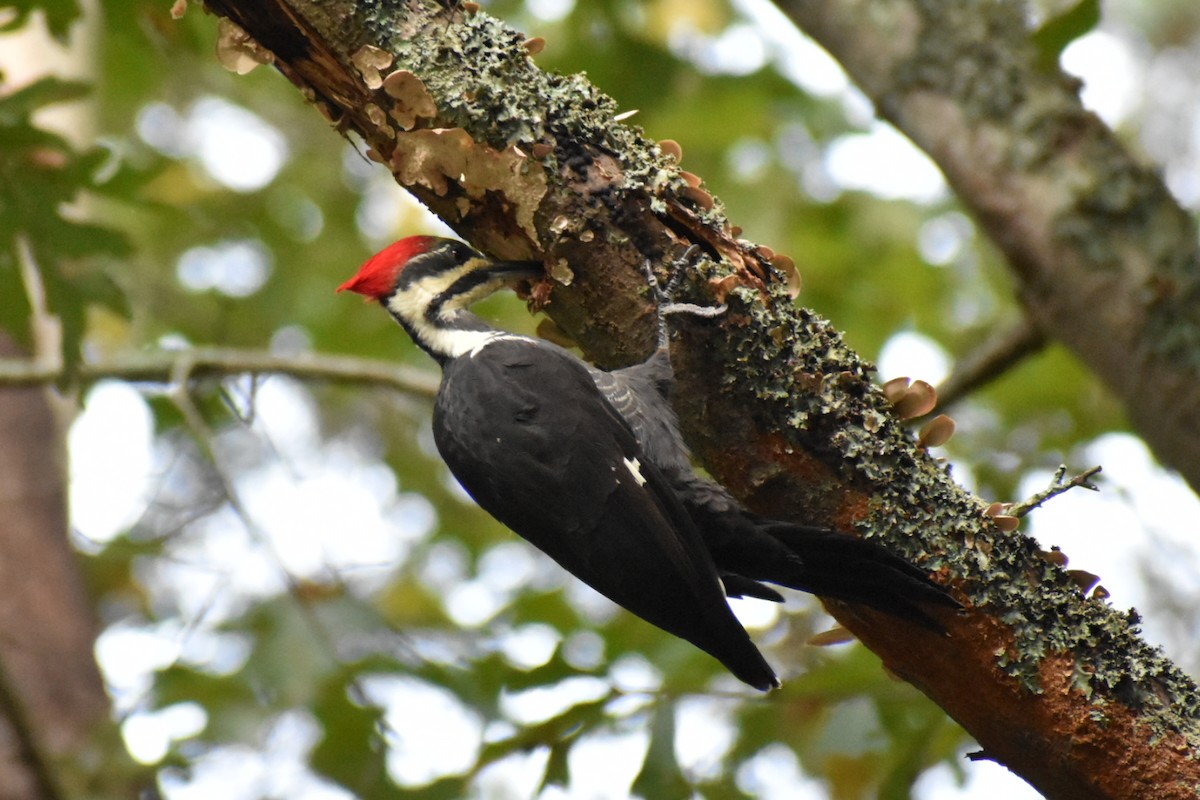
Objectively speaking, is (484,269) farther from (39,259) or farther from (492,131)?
(39,259)

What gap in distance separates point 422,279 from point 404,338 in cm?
241

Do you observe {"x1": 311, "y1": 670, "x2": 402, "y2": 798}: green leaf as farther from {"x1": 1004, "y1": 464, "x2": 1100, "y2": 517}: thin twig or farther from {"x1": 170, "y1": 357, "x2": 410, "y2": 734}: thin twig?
{"x1": 1004, "y1": 464, "x2": 1100, "y2": 517}: thin twig

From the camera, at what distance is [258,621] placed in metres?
3.87

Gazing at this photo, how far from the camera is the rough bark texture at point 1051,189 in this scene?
9.46 ft

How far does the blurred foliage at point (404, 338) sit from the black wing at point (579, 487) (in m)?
0.54

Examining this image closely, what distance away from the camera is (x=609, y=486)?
2641mm

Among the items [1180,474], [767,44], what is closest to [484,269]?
[1180,474]

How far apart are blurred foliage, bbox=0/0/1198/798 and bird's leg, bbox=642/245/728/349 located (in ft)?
3.85

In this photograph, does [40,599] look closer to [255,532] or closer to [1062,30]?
[255,532]

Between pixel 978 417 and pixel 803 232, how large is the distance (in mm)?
1350

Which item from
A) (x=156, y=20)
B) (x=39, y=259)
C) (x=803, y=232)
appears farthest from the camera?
(x=803, y=232)

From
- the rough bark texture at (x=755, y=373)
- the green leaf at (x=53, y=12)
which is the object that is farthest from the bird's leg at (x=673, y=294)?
the green leaf at (x=53, y=12)

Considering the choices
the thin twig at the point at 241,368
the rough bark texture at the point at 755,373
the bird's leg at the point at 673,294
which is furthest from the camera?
the thin twig at the point at 241,368

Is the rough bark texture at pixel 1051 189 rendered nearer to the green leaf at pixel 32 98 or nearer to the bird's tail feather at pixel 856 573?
the bird's tail feather at pixel 856 573
